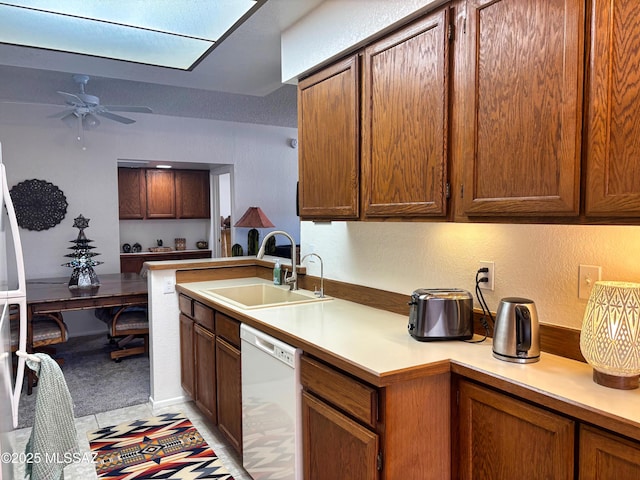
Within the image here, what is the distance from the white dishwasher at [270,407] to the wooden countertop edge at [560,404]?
722 mm

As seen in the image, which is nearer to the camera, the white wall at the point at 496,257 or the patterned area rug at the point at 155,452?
the white wall at the point at 496,257

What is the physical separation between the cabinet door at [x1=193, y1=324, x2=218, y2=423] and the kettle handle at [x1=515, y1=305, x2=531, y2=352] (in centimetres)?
172

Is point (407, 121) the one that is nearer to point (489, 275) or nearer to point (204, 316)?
point (489, 275)

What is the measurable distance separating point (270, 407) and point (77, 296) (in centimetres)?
264

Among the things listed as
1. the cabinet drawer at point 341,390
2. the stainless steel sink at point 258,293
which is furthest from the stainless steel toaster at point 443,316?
the stainless steel sink at point 258,293

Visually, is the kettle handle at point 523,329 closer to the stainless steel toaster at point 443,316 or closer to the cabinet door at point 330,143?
the stainless steel toaster at point 443,316

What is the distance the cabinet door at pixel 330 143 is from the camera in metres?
2.11

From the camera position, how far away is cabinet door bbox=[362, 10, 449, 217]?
5.43 ft

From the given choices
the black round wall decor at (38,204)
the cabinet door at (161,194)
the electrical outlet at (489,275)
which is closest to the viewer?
the electrical outlet at (489,275)

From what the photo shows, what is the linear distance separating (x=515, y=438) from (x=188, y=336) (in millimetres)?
2261

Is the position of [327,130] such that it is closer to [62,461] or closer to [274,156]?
[62,461]

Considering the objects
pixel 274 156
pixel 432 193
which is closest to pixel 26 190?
pixel 274 156

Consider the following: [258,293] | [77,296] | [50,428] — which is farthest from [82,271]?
[50,428]

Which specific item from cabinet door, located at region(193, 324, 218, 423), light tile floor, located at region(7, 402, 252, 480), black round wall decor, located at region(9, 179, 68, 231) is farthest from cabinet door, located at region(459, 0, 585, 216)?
black round wall decor, located at region(9, 179, 68, 231)
